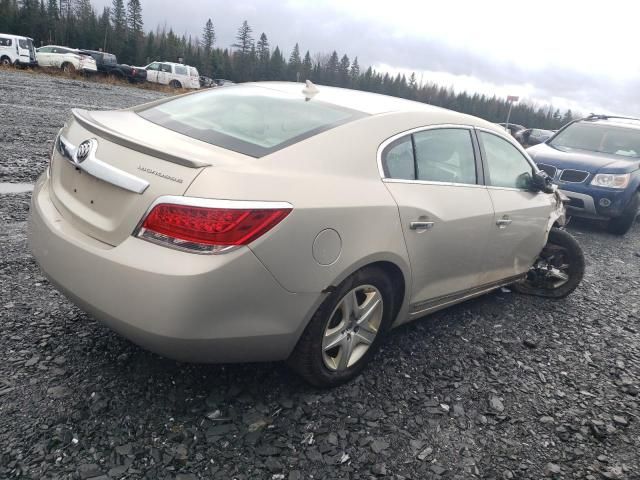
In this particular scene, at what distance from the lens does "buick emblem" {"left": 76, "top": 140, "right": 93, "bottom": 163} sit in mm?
2436

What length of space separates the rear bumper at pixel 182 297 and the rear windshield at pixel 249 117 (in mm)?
615

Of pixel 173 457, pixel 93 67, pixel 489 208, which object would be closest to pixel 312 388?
pixel 173 457

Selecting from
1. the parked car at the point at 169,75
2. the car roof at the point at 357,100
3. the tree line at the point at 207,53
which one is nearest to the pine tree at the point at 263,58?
the tree line at the point at 207,53

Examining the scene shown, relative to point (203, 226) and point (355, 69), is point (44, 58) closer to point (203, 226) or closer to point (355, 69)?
point (203, 226)

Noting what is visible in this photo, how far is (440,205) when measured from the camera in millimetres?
3039

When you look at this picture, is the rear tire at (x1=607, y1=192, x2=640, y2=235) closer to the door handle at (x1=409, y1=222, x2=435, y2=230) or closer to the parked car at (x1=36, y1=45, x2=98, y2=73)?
the door handle at (x1=409, y1=222, x2=435, y2=230)

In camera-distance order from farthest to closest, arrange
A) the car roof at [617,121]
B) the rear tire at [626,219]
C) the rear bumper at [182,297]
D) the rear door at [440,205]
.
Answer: the car roof at [617,121]
the rear tire at [626,219]
the rear door at [440,205]
the rear bumper at [182,297]

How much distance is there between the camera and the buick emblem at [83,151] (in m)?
2.44

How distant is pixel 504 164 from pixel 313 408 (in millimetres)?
2371

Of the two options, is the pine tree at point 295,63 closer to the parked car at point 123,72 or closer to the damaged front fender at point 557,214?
the parked car at point 123,72

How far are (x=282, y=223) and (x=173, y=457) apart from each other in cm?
107

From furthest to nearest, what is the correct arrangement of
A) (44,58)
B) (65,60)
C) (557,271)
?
(44,58), (65,60), (557,271)

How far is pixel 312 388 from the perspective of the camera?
2.75 m

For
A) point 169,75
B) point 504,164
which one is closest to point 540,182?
point 504,164
